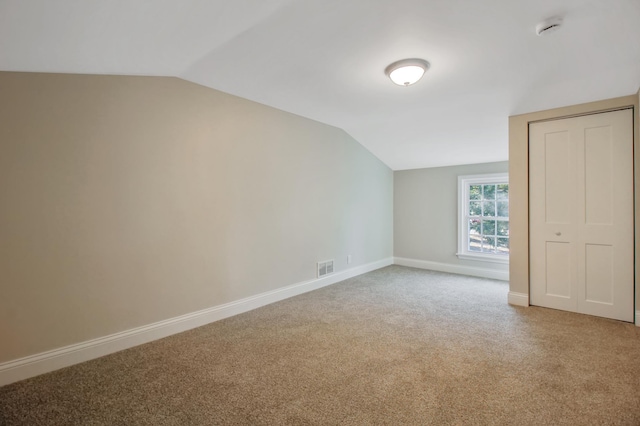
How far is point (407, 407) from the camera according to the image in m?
1.61

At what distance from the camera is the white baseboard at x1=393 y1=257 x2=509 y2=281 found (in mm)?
4547

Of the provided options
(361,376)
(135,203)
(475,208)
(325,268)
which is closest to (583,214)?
(475,208)

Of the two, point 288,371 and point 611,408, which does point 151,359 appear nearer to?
point 288,371

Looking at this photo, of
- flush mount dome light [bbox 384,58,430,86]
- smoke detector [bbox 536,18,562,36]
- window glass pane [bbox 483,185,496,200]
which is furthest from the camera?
window glass pane [bbox 483,185,496,200]

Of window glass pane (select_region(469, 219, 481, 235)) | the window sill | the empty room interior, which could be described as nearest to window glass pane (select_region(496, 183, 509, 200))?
window glass pane (select_region(469, 219, 481, 235))

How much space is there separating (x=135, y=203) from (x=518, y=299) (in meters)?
4.12

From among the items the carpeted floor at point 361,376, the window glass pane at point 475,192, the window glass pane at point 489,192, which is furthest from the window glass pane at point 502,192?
the carpeted floor at point 361,376

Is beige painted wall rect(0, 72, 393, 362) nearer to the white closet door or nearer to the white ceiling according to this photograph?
the white ceiling

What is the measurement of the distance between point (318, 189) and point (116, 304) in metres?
2.62

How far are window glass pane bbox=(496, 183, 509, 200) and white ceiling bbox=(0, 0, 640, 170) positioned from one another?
5.06 feet

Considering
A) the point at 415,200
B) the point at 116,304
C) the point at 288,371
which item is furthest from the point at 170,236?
the point at 415,200

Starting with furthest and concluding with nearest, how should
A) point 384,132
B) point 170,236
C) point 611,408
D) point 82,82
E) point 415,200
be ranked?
point 415,200 → point 384,132 → point 170,236 → point 82,82 → point 611,408

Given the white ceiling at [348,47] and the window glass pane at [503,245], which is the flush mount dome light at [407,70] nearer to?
the white ceiling at [348,47]

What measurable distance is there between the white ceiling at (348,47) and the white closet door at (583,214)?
1.19ft
